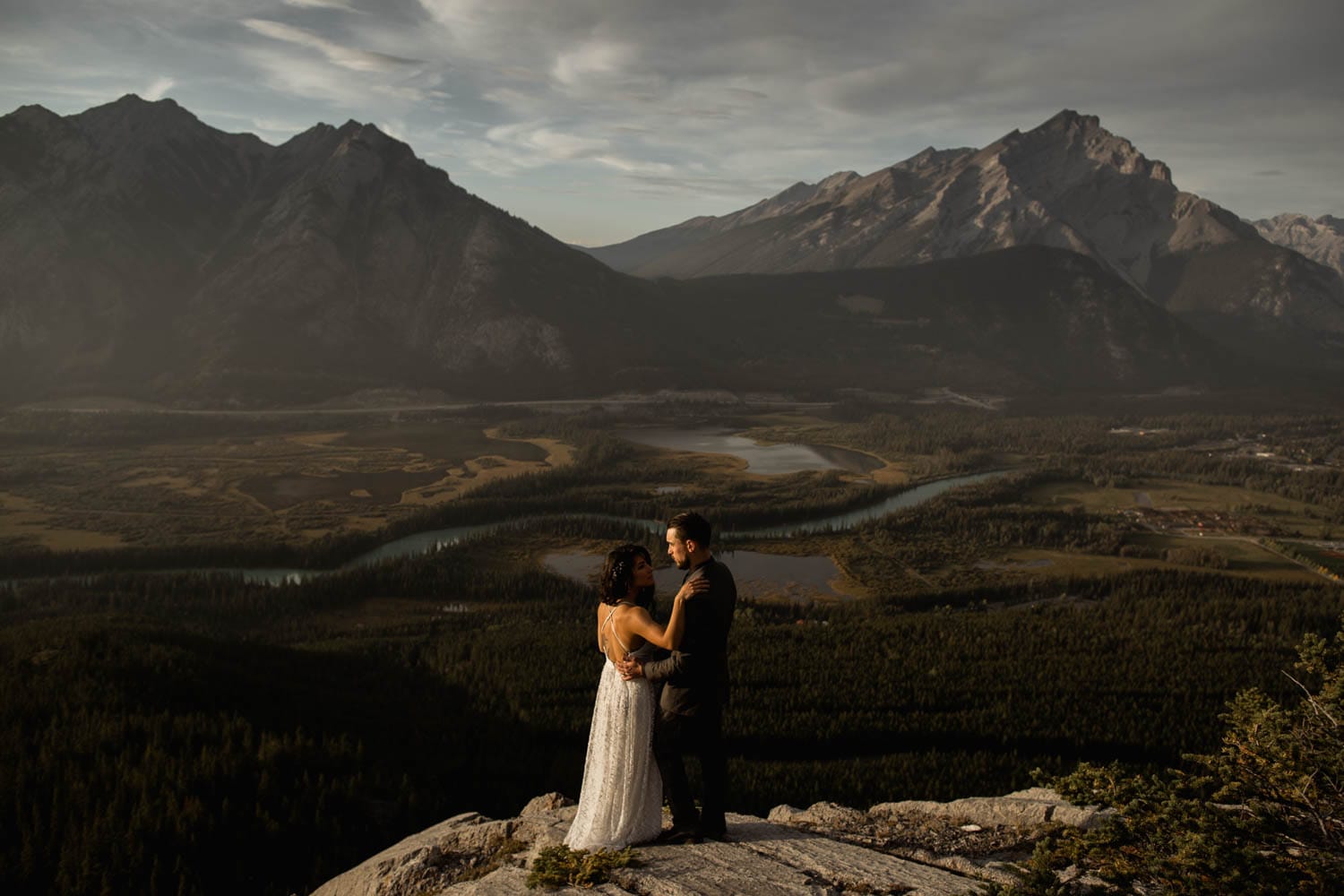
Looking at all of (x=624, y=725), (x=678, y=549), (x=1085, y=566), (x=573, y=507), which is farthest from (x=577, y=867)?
(x=573, y=507)

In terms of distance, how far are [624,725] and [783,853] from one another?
152 inches

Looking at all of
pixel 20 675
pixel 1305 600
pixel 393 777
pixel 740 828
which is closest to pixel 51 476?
pixel 20 675

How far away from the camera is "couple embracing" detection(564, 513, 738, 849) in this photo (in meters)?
12.9

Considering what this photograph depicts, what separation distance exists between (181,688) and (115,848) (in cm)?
1809

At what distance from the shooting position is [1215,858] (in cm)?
1140

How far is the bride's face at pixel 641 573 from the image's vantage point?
12.9 metres

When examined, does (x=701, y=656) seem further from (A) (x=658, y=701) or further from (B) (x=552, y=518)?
(B) (x=552, y=518)

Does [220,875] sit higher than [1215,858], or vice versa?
[1215,858]

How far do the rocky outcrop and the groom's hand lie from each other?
9.86 feet

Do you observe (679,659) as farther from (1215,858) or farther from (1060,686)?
(1060,686)

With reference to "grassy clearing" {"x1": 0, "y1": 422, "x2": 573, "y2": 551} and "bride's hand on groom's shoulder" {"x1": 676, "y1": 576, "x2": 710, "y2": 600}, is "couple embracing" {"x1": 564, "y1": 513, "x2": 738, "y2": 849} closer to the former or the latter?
"bride's hand on groom's shoulder" {"x1": 676, "y1": 576, "x2": 710, "y2": 600}

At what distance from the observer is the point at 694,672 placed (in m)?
13.2

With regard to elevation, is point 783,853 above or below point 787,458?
above

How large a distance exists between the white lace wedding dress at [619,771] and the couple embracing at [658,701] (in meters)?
0.01
